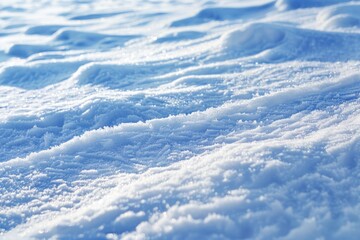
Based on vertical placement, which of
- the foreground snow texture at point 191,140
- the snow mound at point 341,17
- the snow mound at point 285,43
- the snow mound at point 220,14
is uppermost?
the snow mound at point 220,14

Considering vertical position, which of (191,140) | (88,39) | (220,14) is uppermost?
(220,14)

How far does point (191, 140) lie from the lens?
2.11 m

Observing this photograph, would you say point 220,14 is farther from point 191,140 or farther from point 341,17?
point 191,140

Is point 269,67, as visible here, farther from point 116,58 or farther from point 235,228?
point 235,228

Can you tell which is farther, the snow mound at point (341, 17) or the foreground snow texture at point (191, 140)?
the snow mound at point (341, 17)

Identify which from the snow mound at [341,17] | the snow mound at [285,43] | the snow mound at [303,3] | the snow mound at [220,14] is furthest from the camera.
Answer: the snow mound at [303,3]

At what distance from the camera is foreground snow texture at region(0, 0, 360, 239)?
4.84ft

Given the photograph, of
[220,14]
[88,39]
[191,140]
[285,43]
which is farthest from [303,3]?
[191,140]

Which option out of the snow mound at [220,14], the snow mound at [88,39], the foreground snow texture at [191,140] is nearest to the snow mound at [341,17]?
the foreground snow texture at [191,140]

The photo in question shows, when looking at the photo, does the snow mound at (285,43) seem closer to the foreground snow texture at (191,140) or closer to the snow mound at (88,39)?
the foreground snow texture at (191,140)

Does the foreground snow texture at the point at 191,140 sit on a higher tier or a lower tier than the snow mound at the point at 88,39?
lower

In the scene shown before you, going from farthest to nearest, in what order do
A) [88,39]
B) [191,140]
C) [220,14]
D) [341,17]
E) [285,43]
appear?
[220,14]
[88,39]
[341,17]
[285,43]
[191,140]

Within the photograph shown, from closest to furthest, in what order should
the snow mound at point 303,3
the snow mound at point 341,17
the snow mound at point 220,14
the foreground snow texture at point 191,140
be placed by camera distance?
the foreground snow texture at point 191,140, the snow mound at point 341,17, the snow mound at point 220,14, the snow mound at point 303,3

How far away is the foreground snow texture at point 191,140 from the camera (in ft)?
4.84
